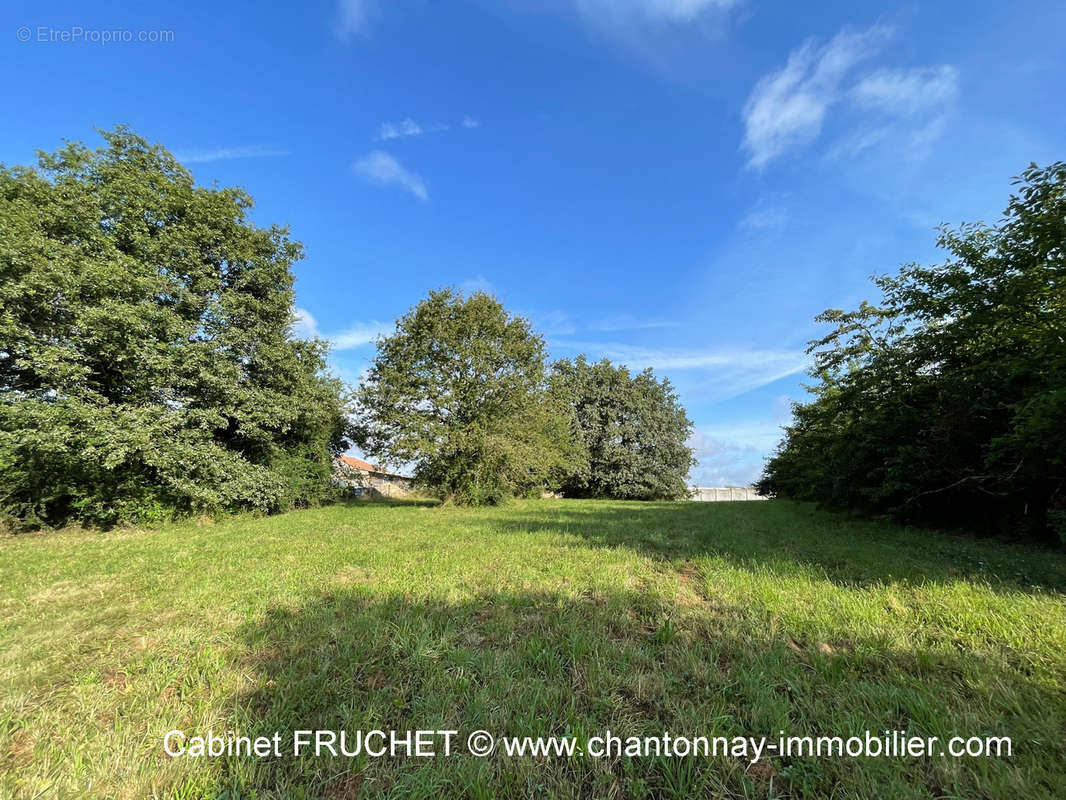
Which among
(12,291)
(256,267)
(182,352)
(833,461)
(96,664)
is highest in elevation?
(256,267)

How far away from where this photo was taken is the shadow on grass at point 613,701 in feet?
6.25

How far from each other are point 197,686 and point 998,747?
193 inches

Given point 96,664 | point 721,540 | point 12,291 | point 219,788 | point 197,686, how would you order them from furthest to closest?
point 12,291 → point 721,540 → point 96,664 → point 197,686 → point 219,788

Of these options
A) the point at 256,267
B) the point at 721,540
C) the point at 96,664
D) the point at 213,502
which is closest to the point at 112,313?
the point at 256,267

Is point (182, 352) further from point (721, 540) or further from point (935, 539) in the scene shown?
point (935, 539)

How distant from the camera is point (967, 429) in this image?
358 inches

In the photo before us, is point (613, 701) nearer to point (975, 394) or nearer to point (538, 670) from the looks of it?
point (538, 670)

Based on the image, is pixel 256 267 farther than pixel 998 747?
Yes

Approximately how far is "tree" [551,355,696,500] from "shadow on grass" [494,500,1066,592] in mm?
21624

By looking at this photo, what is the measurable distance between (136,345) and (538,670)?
14.8m

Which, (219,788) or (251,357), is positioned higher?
(251,357)

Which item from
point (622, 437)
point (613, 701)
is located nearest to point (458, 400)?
point (613, 701)

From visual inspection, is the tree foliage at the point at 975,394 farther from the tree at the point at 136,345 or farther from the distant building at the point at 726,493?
A: the distant building at the point at 726,493

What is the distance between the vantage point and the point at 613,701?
2.54 metres
